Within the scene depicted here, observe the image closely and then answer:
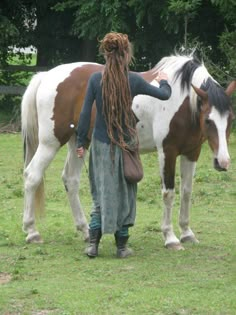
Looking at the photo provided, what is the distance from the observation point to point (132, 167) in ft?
24.0

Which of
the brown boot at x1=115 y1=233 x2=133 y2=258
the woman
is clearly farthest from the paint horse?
the brown boot at x1=115 y1=233 x2=133 y2=258

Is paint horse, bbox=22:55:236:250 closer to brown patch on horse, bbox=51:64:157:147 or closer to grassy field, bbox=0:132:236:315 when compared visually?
brown patch on horse, bbox=51:64:157:147

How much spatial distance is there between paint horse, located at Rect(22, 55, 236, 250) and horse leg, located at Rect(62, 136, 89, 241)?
1 centimetres

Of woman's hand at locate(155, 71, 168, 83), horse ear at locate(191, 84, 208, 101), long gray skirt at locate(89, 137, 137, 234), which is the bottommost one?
long gray skirt at locate(89, 137, 137, 234)

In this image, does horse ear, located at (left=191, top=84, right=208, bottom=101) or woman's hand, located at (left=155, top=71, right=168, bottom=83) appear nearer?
horse ear, located at (left=191, top=84, right=208, bottom=101)

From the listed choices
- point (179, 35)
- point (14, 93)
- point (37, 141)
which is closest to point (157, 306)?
point (37, 141)

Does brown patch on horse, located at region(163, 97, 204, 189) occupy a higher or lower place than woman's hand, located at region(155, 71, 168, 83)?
lower

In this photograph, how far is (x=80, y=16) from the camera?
18.4 metres

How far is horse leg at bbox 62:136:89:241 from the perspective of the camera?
855cm

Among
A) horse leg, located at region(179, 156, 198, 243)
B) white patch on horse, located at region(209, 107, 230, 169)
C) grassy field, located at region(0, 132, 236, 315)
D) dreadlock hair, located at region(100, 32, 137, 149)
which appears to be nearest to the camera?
grassy field, located at region(0, 132, 236, 315)

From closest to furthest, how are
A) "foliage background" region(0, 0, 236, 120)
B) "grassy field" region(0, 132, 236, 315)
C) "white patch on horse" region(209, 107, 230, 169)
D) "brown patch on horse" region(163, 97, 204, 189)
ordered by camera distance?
"grassy field" region(0, 132, 236, 315) < "white patch on horse" region(209, 107, 230, 169) < "brown patch on horse" region(163, 97, 204, 189) < "foliage background" region(0, 0, 236, 120)

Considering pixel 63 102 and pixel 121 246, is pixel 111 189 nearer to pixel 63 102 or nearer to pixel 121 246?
pixel 121 246

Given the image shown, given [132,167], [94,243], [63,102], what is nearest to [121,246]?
[94,243]

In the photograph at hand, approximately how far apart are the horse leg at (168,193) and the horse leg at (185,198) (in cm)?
25
